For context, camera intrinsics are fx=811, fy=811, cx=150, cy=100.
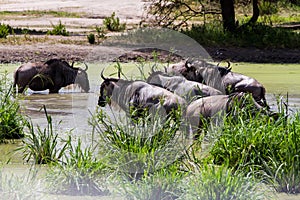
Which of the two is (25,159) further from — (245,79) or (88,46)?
(88,46)

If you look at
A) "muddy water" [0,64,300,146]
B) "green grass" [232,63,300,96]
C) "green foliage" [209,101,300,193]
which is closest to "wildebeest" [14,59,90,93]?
"muddy water" [0,64,300,146]

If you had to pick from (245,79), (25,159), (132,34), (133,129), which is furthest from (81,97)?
(132,34)

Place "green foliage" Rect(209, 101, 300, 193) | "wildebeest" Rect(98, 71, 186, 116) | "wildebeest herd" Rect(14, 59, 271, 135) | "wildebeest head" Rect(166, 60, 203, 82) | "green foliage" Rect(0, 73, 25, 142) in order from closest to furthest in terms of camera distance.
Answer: "green foliage" Rect(209, 101, 300, 193) → "wildebeest herd" Rect(14, 59, 271, 135) → "green foliage" Rect(0, 73, 25, 142) → "wildebeest" Rect(98, 71, 186, 116) → "wildebeest head" Rect(166, 60, 203, 82)

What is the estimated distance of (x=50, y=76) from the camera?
14.7 meters

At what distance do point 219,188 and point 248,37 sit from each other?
16387mm

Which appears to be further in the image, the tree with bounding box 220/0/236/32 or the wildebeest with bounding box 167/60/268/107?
the tree with bounding box 220/0/236/32

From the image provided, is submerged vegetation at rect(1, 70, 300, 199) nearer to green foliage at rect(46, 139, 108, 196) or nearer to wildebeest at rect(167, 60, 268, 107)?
green foliage at rect(46, 139, 108, 196)

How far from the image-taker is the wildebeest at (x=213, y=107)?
28.9ft

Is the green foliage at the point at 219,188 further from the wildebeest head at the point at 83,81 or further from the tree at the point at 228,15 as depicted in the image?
the tree at the point at 228,15

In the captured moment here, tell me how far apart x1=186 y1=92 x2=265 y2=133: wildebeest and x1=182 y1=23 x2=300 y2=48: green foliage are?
13.0m

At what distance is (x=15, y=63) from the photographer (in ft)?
61.9

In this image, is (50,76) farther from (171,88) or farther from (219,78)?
(171,88)

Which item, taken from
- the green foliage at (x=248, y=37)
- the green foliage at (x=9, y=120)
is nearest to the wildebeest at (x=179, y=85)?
the green foliage at (x=9, y=120)

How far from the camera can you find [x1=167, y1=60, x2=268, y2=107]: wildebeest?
12.0 meters
